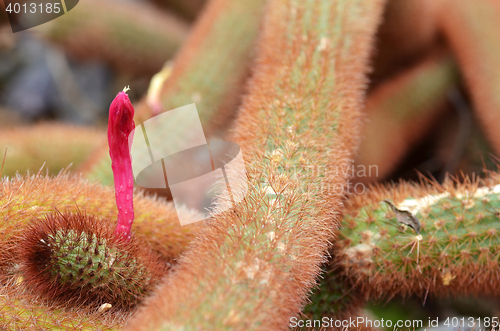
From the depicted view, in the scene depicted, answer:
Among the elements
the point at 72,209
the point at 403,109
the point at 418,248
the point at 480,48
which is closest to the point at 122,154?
the point at 72,209

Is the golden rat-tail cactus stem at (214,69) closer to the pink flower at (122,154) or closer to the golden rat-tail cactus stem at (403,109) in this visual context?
the golden rat-tail cactus stem at (403,109)

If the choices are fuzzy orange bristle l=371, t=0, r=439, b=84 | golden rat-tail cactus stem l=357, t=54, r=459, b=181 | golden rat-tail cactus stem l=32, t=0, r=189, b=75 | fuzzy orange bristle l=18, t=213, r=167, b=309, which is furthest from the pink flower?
golden rat-tail cactus stem l=32, t=0, r=189, b=75

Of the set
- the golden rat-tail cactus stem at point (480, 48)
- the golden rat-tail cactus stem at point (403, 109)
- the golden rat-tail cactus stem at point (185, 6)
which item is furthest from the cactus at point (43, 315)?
the golden rat-tail cactus stem at point (185, 6)

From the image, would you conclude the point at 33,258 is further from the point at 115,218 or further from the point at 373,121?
the point at 373,121

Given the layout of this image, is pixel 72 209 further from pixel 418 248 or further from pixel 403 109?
pixel 403 109

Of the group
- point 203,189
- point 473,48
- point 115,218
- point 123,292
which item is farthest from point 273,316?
point 473,48

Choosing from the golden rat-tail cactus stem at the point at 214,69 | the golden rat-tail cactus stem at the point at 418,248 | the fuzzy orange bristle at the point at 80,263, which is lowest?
the golden rat-tail cactus stem at the point at 418,248
